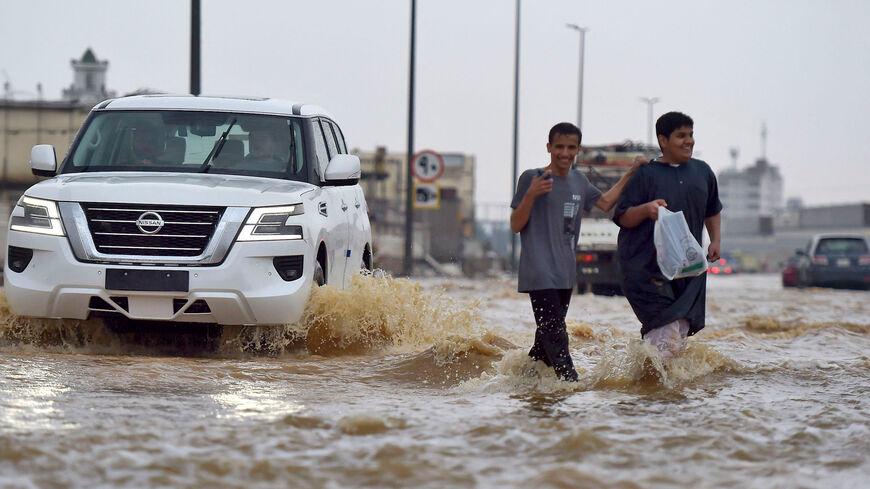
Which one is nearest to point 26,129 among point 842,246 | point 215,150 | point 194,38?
point 842,246

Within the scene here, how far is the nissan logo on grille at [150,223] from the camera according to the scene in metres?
9.55

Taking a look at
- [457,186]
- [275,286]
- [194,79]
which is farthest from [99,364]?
[457,186]

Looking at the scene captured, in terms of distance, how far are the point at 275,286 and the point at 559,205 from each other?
2418mm

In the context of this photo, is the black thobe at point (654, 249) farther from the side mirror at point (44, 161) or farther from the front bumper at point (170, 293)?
the side mirror at point (44, 161)

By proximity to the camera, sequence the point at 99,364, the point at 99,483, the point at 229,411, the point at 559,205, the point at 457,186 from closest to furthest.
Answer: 1. the point at 99,483
2. the point at 229,411
3. the point at 559,205
4. the point at 99,364
5. the point at 457,186

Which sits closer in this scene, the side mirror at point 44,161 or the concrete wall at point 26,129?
the side mirror at point 44,161

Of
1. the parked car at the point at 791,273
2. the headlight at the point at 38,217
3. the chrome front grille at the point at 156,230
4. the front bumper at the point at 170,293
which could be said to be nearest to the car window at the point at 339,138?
the front bumper at the point at 170,293

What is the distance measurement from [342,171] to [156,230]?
1.57m

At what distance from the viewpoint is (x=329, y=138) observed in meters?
11.9

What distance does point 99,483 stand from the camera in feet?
17.3

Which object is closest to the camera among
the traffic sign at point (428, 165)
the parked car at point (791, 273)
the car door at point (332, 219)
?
the car door at point (332, 219)

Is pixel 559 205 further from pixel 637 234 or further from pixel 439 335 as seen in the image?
pixel 439 335

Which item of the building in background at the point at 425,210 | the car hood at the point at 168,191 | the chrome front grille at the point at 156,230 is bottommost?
the building in background at the point at 425,210

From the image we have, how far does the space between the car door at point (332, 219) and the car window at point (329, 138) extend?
62 millimetres
